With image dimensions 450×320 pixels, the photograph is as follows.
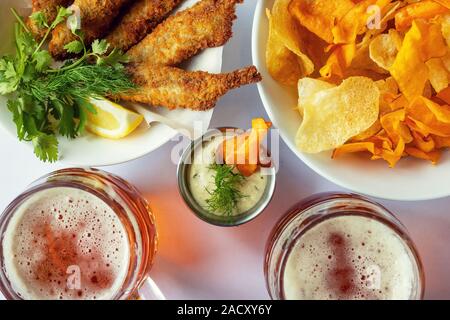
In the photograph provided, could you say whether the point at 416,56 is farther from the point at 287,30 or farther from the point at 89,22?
the point at 89,22

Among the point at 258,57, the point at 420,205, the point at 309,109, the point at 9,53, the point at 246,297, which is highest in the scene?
the point at 9,53

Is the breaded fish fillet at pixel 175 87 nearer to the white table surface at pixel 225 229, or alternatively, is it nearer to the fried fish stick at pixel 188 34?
the fried fish stick at pixel 188 34

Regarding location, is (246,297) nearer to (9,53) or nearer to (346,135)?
(346,135)

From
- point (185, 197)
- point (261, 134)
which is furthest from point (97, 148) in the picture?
point (261, 134)


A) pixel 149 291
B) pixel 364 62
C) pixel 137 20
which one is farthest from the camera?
pixel 149 291

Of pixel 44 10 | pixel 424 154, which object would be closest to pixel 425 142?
pixel 424 154
